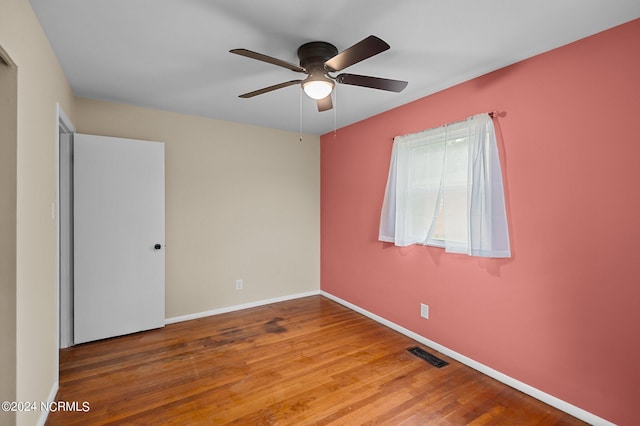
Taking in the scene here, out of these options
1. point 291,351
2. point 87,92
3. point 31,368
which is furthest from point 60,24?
point 291,351

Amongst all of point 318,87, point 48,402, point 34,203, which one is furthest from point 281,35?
point 48,402

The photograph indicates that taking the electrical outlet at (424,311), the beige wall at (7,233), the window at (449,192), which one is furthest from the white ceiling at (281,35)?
the electrical outlet at (424,311)

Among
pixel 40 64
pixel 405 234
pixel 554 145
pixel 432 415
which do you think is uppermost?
pixel 40 64

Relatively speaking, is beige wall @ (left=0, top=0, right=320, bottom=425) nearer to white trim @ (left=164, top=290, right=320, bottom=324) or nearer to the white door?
white trim @ (left=164, top=290, right=320, bottom=324)

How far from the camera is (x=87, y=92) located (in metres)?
2.90

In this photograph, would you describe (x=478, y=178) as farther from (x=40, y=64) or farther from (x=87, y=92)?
(x=87, y=92)

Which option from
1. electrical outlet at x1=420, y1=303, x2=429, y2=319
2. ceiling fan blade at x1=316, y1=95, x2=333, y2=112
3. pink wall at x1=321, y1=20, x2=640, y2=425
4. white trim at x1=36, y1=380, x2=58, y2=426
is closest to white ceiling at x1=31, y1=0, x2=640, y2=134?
pink wall at x1=321, y1=20, x2=640, y2=425

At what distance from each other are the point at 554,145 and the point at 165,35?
2.76 metres

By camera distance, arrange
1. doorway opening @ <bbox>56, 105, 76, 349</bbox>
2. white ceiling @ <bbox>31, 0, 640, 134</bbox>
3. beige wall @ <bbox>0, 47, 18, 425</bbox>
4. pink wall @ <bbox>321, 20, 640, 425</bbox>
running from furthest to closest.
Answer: doorway opening @ <bbox>56, 105, 76, 349</bbox> → pink wall @ <bbox>321, 20, 640, 425</bbox> → white ceiling @ <bbox>31, 0, 640, 134</bbox> → beige wall @ <bbox>0, 47, 18, 425</bbox>

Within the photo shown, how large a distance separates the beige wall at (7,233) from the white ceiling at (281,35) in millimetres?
633

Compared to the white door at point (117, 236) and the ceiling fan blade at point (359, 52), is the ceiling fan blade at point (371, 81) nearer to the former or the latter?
the ceiling fan blade at point (359, 52)

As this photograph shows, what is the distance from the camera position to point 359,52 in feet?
5.34

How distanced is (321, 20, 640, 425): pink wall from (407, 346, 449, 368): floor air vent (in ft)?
0.57

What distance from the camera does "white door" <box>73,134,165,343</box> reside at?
9.59 ft
